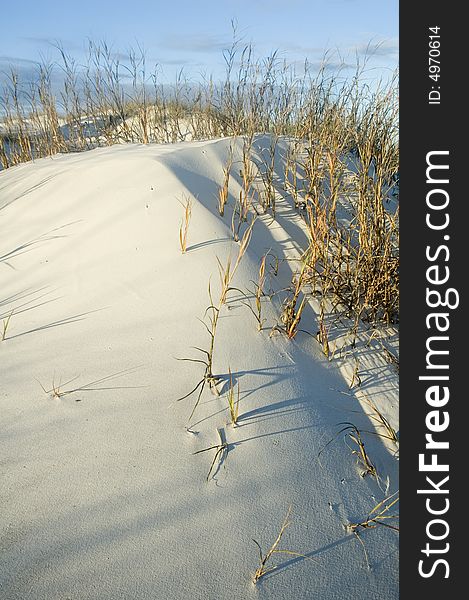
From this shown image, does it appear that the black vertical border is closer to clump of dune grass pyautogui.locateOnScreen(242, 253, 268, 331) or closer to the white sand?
the white sand

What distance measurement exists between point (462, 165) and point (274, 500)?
1.19m

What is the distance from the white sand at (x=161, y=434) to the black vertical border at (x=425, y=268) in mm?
134

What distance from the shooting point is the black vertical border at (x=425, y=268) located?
1.29 metres

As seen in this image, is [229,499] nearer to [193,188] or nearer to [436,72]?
[436,72]

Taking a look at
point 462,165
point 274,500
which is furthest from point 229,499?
point 462,165

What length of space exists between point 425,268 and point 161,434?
1.00 meters

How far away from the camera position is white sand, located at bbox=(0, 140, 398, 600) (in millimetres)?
1273

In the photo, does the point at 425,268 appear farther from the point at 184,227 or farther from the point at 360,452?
the point at 184,227

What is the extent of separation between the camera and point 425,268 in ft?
4.98

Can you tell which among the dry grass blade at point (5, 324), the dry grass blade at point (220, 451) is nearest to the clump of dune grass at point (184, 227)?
the dry grass blade at point (5, 324)

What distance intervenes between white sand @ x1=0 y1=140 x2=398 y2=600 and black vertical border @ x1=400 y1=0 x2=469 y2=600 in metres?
0.13

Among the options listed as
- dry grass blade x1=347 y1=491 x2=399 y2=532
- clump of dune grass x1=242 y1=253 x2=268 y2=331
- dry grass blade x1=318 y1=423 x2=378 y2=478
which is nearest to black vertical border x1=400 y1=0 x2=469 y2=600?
dry grass blade x1=347 y1=491 x2=399 y2=532

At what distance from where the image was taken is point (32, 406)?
1789mm

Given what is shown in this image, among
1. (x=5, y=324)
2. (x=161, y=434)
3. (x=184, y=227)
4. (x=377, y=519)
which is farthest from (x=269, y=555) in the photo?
(x=184, y=227)
